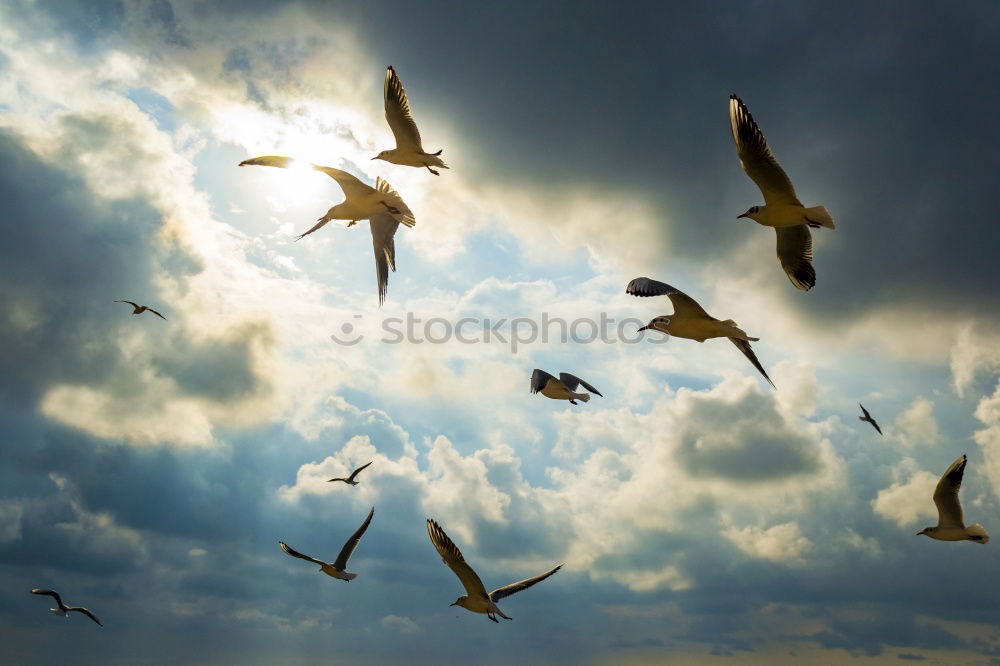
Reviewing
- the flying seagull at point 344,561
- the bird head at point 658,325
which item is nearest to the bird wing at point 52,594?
the flying seagull at point 344,561

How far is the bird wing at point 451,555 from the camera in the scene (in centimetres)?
1769

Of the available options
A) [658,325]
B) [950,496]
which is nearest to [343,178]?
[658,325]

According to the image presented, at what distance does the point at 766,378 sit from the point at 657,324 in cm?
304

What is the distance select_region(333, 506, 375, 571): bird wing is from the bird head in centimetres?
1191

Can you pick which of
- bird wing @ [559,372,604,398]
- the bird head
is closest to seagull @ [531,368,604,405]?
bird wing @ [559,372,604,398]

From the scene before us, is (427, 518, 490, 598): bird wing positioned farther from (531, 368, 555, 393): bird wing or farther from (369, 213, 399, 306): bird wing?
(369, 213, 399, 306): bird wing

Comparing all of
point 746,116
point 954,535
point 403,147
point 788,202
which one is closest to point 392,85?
point 403,147

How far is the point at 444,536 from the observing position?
57.9ft

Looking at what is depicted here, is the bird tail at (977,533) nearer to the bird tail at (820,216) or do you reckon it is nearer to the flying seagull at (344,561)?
the bird tail at (820,216)

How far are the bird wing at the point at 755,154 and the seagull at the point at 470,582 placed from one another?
1069 centimetres

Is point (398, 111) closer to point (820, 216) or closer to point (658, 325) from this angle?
point (658, 325)

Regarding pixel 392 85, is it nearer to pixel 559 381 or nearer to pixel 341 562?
pixel 559 381

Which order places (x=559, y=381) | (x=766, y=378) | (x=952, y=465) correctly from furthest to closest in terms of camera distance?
(x=952, y=465) < (x=559, y=381) < (x=766, y=378)

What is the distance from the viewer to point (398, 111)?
784 inches
